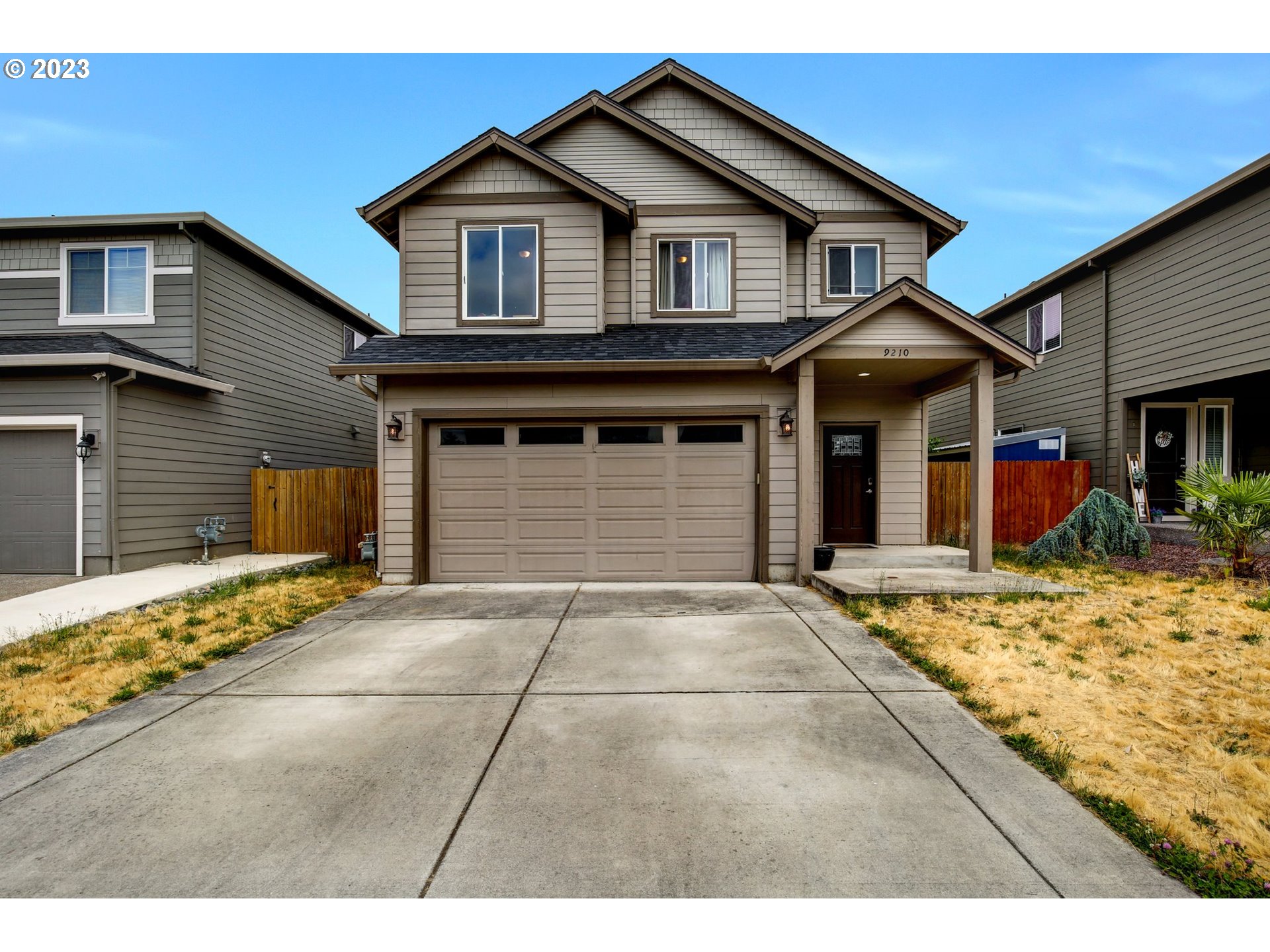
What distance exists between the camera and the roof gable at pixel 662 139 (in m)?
9.53

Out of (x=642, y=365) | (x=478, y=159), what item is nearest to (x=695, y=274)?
(x=642, y=365)

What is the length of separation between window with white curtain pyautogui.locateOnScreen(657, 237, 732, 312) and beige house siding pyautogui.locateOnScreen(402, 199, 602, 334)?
1289 mm

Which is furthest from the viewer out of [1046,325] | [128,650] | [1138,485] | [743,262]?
[1046,325]

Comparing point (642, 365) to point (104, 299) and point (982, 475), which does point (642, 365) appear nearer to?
point (982, 475)

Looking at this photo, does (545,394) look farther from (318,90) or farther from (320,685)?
(318,90)

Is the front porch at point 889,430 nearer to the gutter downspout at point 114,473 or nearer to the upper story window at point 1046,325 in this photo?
the upper story window at point 1046,325

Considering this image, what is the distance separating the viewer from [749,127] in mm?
10695

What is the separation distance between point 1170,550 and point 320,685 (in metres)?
12.9

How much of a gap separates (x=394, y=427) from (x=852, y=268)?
7.91m

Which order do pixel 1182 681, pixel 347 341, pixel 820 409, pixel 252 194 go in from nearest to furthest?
pixel 1182 681
pixel 820 409
pixel 347 341
pixel 252 194

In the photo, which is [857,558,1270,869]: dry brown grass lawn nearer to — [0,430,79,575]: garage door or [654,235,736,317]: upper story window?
[654,235,736,317]: upper story window

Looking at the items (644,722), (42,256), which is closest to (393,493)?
(644,722)

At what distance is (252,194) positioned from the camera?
24.0m

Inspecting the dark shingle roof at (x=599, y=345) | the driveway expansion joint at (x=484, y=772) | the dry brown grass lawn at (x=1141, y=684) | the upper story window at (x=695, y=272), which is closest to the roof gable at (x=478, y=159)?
the upper story window at (x=695, y=272)
